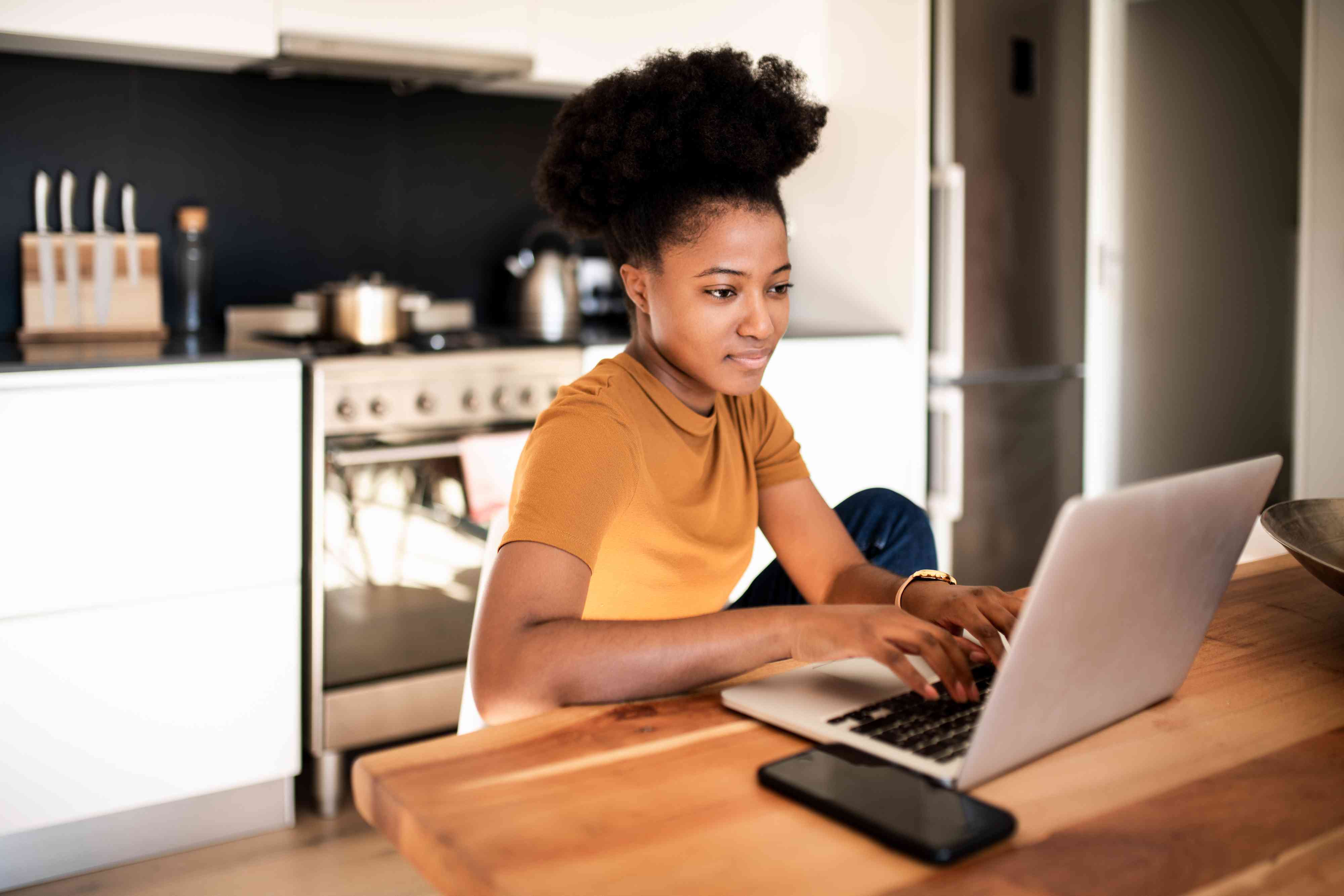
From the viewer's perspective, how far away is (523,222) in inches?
127

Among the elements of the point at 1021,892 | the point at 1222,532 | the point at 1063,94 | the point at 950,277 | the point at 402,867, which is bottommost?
the point at 402,867

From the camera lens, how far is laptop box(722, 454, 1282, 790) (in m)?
0.64

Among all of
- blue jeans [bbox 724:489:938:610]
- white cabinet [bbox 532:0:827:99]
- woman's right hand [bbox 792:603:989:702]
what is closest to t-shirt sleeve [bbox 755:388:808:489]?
blue jeans [bbox 724:489:938:610]

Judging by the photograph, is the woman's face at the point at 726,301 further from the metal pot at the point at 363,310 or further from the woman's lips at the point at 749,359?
the metal pot at the point at 363,310

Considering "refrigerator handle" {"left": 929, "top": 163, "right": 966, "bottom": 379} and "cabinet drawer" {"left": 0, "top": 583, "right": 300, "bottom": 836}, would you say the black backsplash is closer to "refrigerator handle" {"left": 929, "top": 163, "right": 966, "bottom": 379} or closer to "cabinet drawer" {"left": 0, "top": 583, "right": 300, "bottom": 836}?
"cabinet drawer" {"left": 0, "top": 583, "right": 300, "bottom": 836}

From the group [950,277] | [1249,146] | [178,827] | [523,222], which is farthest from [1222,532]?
[1249,146]

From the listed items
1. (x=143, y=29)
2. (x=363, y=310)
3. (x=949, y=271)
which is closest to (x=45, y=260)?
(x=143, y=29)

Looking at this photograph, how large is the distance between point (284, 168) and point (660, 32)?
0.97 m

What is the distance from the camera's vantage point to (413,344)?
2.52 meters

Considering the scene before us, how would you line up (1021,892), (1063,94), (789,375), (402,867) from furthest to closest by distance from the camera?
(1063,94), (789,375), (402,867), (1021,892)

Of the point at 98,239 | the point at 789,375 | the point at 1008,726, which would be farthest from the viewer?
the point at 789,375

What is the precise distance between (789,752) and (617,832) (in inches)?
6.2

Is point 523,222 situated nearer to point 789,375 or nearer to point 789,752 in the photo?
point 789,375

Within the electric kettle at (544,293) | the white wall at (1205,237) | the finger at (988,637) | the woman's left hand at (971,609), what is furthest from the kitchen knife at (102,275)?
the white wall at (1205,237)
